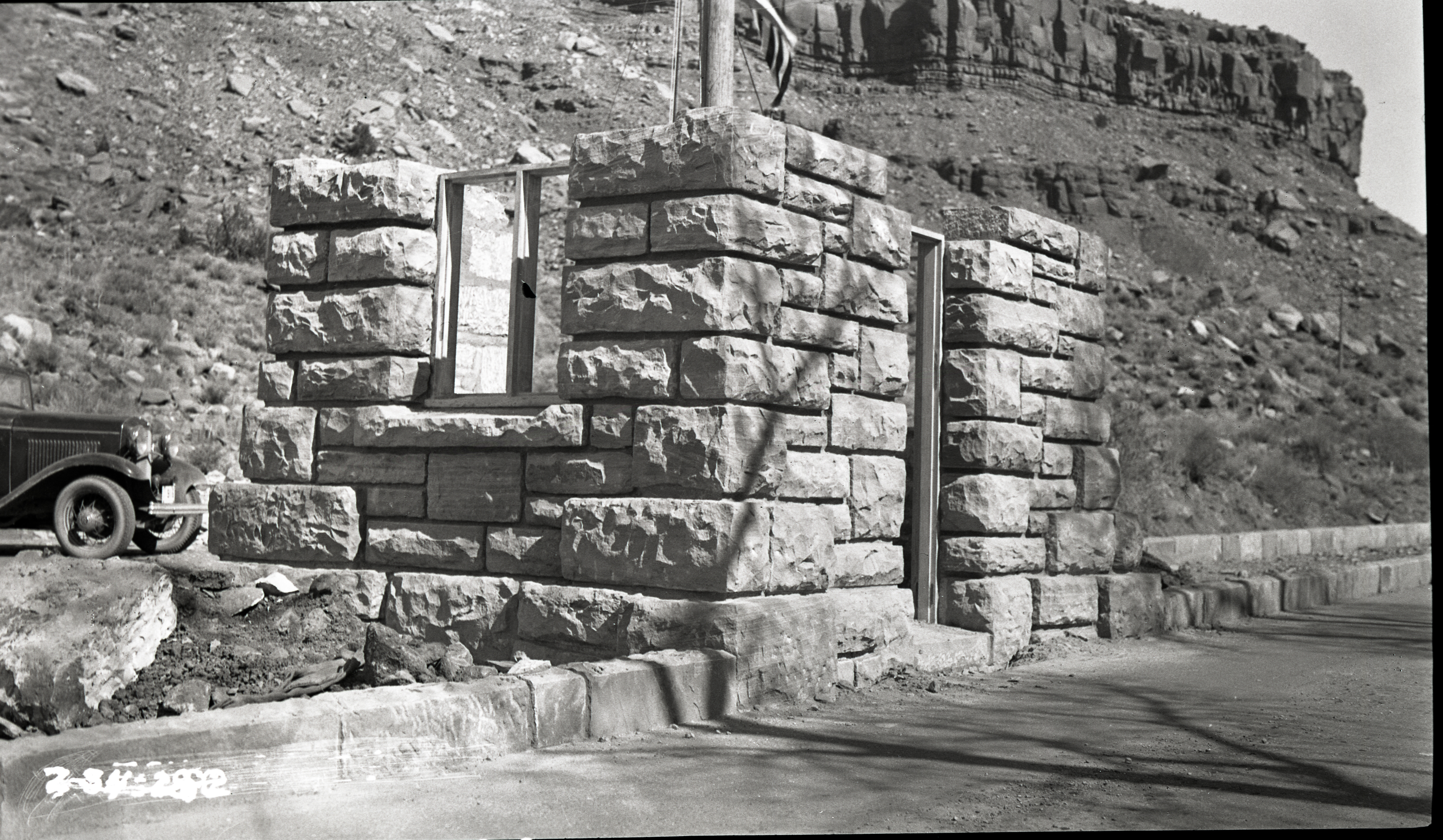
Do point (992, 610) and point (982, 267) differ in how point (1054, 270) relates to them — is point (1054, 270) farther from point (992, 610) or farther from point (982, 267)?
point (992, 610)

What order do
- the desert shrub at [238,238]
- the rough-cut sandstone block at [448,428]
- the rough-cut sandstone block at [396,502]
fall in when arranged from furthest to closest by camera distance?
1. the desert shrub at [238,238]
2. the rough-cut sandstone block at [396,502]
3. the rough-cut sandstone block at [448,428]

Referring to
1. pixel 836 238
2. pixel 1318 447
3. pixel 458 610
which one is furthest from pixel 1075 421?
pixel 1318 447

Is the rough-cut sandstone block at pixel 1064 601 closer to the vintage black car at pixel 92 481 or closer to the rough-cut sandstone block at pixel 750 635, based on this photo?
the rough-cut sandstone block at pixel 750 635

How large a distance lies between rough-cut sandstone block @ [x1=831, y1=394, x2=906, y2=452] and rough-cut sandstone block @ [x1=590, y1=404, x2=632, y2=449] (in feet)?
4.52

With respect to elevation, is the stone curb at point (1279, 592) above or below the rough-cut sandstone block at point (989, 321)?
below

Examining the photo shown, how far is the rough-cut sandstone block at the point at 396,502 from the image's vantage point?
325 inches

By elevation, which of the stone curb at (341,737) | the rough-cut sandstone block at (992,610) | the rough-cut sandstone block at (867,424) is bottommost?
the stone curb at (341,737)

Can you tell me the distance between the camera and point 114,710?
5965mm

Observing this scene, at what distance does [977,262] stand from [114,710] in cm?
618

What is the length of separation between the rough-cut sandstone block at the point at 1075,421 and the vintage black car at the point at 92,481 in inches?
253

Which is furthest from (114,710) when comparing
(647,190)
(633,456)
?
(647,190)

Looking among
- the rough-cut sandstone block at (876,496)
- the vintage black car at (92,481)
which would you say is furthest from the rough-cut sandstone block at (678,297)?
the vintage black car at (92,481)

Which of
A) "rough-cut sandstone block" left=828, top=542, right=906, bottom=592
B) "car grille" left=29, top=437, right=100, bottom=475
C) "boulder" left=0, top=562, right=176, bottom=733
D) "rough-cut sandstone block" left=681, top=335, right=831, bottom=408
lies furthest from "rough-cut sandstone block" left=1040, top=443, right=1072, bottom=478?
"car grille" left=29, top=437, right=100, bottom=475

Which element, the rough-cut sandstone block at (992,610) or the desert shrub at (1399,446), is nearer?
the rough-cut sandstone block at (992,610)
